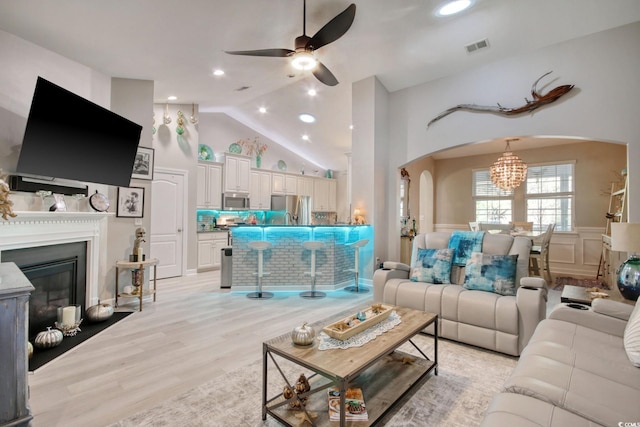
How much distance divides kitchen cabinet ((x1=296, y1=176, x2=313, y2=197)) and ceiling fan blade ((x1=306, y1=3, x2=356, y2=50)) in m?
5.27

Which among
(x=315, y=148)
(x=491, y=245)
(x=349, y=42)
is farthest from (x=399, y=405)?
(x=315, y=148)

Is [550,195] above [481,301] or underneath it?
above

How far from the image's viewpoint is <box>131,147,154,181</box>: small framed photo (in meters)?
4.49

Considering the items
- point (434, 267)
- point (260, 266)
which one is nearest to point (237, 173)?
point (260, 266)

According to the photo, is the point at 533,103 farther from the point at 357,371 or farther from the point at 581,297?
the point at 357,371

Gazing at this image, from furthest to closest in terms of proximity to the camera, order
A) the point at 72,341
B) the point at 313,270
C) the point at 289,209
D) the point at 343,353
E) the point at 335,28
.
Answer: the point at 289,209
the point at 313,270
the point at 335,28
the point at 72,341
the point at 343,353

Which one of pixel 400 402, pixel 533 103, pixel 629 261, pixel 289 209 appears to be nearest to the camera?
pixel 400 402

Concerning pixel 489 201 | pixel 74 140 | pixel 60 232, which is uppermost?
pixel 74 140

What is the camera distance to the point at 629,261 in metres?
2.41

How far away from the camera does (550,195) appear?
6.76 meters

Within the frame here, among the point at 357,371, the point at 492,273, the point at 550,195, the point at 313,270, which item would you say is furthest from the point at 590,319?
the point at 550,195

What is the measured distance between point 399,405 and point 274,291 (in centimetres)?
321

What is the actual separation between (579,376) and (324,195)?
7906mm

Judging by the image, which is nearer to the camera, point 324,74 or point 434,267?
point 434,267
